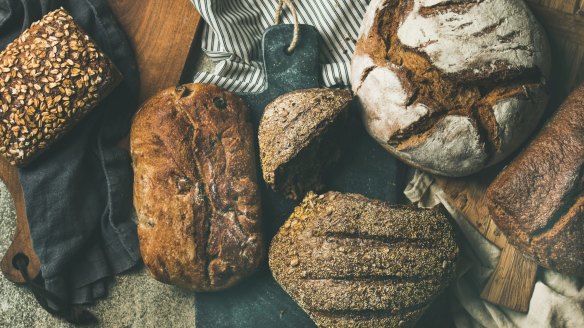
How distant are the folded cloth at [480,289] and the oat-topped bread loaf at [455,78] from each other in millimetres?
174

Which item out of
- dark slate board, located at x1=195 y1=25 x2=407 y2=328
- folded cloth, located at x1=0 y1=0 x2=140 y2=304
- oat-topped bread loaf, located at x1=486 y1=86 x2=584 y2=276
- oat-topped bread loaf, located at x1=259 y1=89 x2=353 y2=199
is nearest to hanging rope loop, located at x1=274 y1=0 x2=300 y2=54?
dark slate board, located at x1=195 y1=25 x2=407 y2=328

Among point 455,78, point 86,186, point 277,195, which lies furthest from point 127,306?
point 455,78

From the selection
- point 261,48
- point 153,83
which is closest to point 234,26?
point 261,48

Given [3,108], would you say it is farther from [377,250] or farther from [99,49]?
[377,250]

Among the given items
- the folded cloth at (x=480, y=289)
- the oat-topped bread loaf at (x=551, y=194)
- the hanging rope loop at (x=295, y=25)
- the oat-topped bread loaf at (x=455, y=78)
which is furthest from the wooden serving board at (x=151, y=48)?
the oat-topped bread loaf at (x=551, y=194)

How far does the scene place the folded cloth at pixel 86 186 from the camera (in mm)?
1720

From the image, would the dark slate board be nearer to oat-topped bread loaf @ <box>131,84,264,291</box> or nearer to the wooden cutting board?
oat-topped bread loaf @ <box>131,84,264,291</box>

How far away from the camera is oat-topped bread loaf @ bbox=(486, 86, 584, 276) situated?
1.43m

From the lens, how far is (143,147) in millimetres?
1629

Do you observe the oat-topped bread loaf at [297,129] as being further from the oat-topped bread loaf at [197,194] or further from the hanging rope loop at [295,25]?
the hanging rope loop at [295,25]

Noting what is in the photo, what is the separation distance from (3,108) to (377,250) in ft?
3.77

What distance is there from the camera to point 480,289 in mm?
1688

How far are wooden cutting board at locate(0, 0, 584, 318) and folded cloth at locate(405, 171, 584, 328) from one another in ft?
0.09

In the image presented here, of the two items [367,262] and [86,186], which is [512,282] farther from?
[86,186]
